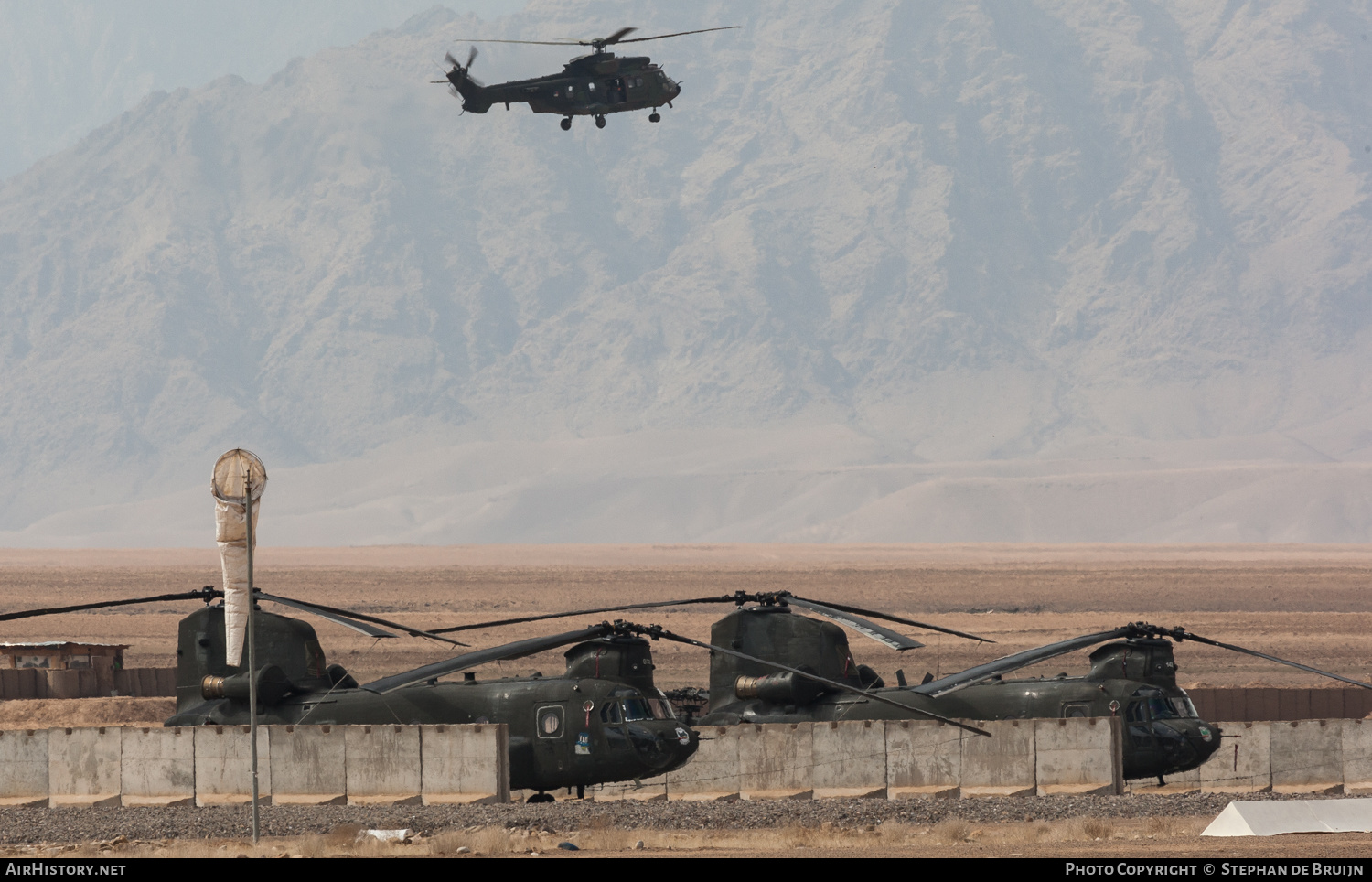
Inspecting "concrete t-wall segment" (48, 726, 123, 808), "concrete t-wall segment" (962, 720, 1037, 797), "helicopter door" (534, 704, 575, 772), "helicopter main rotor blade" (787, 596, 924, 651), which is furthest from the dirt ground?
"concrete t-wall segment" (48, 726, 123, 808)

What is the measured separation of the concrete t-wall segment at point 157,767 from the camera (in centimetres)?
2584

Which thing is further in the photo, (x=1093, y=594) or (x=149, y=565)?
(x=149, y=565)

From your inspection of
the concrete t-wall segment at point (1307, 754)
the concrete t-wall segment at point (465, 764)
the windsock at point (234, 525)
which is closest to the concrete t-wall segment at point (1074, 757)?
the concrete t-wall segment at point (1307, 754)

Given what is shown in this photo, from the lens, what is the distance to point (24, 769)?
26.8m

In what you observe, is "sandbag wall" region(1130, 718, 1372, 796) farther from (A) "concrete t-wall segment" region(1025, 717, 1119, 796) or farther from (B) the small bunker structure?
(B) the small bunker structure

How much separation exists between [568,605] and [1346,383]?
5654 inches

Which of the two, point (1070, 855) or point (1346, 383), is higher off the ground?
point (1346, 383)

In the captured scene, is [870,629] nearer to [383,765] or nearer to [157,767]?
[383,765]

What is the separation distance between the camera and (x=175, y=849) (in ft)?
69.9

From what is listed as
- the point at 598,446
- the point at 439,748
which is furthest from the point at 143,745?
the point at 598,446

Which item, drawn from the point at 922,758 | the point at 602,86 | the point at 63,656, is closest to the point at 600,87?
the point at 602,86

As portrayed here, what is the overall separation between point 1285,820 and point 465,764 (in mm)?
10427

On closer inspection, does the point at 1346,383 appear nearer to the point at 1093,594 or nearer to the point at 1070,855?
the point at 1093,594

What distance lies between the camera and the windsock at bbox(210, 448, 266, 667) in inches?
1000
